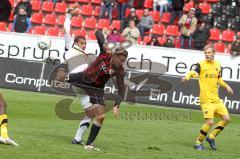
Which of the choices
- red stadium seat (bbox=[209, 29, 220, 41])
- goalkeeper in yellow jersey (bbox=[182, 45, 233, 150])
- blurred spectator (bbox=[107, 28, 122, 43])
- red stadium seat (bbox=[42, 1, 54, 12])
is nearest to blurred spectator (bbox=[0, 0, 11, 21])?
goalkeeper in yellow jersey (bbox=[182, 45, 233, 150])

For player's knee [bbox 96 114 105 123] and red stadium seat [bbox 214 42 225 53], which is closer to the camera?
player's knee [bbox 96 114 105 123]

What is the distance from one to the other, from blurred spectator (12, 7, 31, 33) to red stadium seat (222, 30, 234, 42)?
27.2 feet

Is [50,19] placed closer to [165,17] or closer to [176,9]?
[165,17]

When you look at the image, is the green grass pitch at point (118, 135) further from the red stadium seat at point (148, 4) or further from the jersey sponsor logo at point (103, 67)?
the red stadium seat at point (148, 4)

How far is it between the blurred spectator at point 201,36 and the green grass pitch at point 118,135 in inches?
174

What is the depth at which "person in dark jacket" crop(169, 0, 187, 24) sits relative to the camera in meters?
28.7

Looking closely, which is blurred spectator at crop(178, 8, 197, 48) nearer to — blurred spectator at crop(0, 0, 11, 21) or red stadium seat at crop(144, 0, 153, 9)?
red stadium seat at crop(144, 0, 153, 9)

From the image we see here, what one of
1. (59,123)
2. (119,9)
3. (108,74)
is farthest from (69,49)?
(119,9)

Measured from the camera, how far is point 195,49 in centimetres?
2733

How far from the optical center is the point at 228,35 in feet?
94.2

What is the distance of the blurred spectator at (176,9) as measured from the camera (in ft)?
94.2

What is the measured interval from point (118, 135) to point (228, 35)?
544 inches

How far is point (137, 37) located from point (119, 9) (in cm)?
341

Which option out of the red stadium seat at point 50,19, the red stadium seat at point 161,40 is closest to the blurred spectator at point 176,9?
the red stadium seat at point 161,40
